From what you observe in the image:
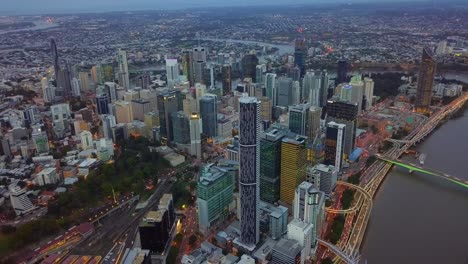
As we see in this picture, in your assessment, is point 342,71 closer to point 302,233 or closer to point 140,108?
point 140,108

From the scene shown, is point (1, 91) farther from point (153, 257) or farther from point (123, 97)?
point (153, 257)

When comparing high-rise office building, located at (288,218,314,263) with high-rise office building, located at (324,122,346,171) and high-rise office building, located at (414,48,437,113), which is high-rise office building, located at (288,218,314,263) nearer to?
high-rise office building, located at (324,122,346,171)

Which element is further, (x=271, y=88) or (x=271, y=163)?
(x=271, y=88)

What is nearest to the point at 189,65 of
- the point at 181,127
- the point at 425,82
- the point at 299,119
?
the point at 181,127

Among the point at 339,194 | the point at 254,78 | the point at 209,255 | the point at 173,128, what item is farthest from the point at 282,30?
the point at 209,255

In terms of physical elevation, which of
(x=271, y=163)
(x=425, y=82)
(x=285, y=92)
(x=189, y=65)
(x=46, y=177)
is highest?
(x=189, y=65)
